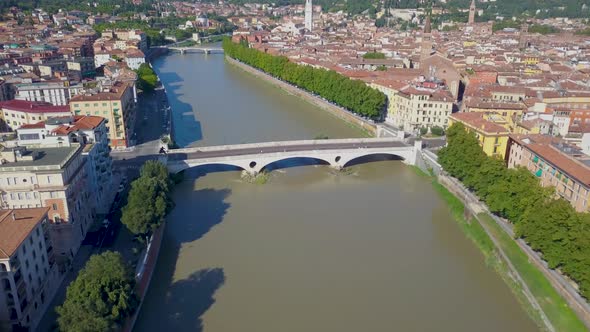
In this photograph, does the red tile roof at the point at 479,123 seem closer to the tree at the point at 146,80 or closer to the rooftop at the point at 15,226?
the rooftop at the point at 15,226

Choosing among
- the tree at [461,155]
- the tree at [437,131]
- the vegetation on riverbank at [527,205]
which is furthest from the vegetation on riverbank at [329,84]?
the vegetation on riverbank at [527,205]

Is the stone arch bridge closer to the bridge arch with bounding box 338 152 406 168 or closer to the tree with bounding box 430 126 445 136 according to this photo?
the bridge arch with bounding box 338 152 406 168

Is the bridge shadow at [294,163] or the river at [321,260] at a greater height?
the bridge shadow at [294,163]

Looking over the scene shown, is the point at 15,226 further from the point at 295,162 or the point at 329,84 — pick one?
the point at 329,84

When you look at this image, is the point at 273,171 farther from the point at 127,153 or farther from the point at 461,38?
the point at 461,38

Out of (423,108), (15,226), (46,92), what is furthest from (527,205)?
(46,92)

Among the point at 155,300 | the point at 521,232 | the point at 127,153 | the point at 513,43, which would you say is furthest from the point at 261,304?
the point at 513,43

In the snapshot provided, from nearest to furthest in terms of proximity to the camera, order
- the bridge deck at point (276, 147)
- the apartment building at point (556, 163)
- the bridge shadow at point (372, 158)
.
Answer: the apartment building at point (556, 163)
the bridge deck at point (276, 147)
the bridge shadow at point (372, 158)
